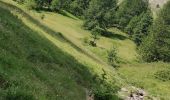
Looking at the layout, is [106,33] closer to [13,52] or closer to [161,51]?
[161,51]

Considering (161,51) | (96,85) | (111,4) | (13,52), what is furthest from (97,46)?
(13,52)

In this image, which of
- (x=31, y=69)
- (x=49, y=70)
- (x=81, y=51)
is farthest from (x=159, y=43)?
(x=31, y=69)

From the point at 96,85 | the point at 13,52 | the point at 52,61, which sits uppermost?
the point at 13,52

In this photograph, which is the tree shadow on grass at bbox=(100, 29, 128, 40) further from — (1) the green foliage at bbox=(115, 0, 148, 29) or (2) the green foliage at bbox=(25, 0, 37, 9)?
(2) the green foliage at bbox=(25, 0, 37, 9)

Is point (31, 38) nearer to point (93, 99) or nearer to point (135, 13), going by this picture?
point (93, 99)

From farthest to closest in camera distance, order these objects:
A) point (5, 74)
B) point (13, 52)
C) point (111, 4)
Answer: point (111, 4)
point (13, 52)
point (5, 74)

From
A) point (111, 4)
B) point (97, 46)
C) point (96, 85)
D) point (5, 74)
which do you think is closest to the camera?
point (5, 74)

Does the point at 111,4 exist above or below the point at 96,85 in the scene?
below

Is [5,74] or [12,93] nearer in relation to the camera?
[12,93]

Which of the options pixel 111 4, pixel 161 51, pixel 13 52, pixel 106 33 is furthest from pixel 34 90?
pixel 111 4
